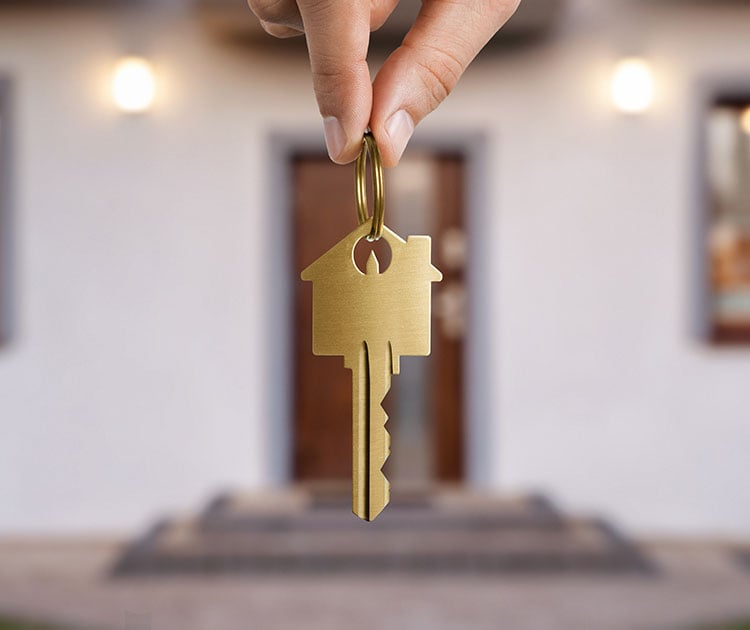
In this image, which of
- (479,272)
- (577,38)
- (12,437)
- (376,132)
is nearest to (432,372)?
(479,272)

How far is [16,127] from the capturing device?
4.83 metres

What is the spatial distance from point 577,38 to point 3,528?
4.36 meters

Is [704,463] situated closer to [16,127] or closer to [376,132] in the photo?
[16,127]

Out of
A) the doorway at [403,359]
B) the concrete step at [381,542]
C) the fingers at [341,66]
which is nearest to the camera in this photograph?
the fingers at [341,66]

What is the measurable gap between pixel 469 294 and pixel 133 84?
2.27 meters

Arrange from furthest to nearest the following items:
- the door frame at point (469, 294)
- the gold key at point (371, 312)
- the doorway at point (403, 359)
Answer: the doorway at point (403, 359) → the door frame at point (469, 294) → the gold key at point (371, 312)

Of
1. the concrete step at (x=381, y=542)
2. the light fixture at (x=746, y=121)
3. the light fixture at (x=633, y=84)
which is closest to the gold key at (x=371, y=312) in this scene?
the concrete step at (x=381, y=542)

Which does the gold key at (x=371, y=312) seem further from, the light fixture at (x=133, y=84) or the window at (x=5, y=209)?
the window at (x=5, y=209)

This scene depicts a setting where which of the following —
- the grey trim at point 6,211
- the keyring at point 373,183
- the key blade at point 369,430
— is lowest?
the key blade at point 369,430

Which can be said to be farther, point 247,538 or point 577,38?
point 577,38

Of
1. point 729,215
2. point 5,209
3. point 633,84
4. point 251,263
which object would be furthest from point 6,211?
point 729,215

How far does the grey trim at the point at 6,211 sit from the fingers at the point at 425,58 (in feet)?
15.3

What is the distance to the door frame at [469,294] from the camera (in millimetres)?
4953

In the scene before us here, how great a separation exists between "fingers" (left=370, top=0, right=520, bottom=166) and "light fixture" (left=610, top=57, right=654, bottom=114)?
14.7 feet
